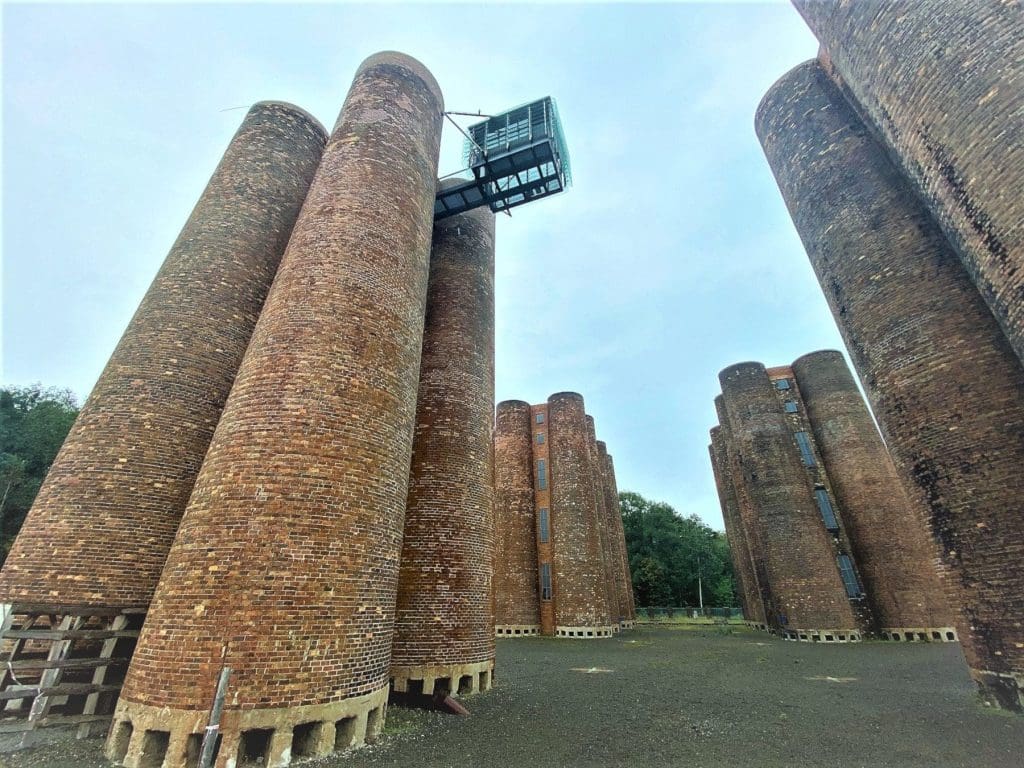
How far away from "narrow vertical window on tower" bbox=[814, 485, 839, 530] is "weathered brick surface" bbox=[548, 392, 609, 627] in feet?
37.0

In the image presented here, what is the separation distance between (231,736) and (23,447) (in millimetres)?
28908

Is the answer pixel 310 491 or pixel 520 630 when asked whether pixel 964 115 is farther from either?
pixel 520 630

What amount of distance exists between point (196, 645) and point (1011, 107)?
12.6 metres

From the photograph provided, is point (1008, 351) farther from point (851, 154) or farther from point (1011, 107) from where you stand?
point (851, 154)

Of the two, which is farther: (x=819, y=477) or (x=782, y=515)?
(x=819, y=477)

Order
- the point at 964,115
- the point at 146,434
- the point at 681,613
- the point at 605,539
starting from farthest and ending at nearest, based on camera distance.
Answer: the point at 681,613 < the point at 605,539 < the point at 146,434 < the point at 964,115

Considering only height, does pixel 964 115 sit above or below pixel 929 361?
above

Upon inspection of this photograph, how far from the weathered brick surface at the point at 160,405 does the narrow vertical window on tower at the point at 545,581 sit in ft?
68.5

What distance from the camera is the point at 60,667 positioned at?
5570mm

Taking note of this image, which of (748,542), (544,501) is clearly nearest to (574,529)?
(544,501)

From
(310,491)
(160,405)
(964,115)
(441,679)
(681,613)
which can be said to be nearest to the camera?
(310,491)

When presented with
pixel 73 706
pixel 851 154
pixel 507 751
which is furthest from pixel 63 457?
pixel 851 154

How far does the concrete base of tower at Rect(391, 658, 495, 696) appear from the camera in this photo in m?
8.26

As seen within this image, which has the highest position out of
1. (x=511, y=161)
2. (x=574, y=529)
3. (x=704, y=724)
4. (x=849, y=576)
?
(x=511, y=161)
